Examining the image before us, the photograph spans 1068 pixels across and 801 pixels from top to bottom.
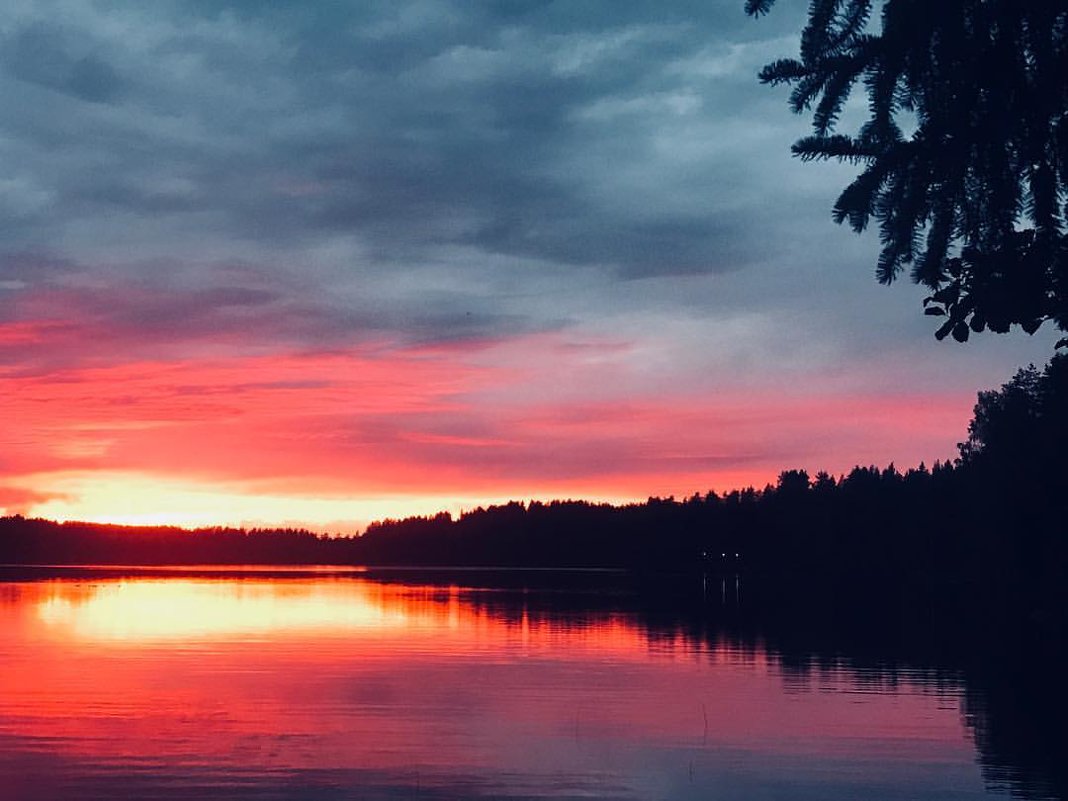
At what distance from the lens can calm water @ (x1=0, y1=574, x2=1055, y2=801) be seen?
24.3 meters

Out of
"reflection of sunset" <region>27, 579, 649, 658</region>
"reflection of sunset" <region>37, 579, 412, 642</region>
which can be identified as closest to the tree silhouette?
"reflection of sunset" <region>27, 579, 649, 658</region>

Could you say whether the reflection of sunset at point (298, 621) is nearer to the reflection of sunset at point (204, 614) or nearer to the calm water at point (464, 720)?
the reflection of sunset at point (204, 614)

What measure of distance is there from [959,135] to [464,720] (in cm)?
2639

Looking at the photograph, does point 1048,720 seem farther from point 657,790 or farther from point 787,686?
point 657,790

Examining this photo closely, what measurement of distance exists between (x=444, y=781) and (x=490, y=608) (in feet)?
212

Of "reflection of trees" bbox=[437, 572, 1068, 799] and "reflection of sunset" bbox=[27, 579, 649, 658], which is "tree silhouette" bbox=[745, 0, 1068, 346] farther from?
"reflection of sunset" bbox=[27, 579, 649, 658]

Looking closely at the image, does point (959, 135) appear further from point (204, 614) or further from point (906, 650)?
point (204, 614)

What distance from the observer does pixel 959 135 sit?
28.5 ft

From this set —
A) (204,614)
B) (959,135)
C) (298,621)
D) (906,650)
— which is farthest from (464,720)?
(204,614)

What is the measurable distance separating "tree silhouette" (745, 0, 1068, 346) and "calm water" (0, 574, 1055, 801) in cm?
1649

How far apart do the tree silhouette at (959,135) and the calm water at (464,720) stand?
16487 mm

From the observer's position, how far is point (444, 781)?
24.4 m

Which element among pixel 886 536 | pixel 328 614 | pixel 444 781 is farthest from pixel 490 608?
pixel 886 536

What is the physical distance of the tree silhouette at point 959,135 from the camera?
26.9ft
